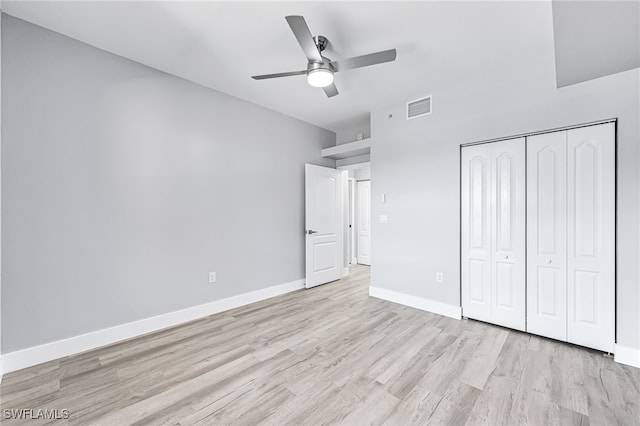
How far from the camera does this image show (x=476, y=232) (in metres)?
3.04

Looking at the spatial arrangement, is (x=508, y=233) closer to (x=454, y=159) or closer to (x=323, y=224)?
(x=454, y=159)

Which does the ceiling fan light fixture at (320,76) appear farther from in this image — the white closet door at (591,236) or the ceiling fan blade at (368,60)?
the white closet door at (591,236)

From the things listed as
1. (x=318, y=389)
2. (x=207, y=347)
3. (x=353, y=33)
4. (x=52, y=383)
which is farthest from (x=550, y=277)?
(x=52, y=383)

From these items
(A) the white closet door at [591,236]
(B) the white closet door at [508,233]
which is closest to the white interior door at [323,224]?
(B) the white closet door at [508,233]

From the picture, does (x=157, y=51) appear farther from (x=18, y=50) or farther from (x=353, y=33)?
(x=353, y=33)

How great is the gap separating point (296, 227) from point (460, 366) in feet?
9.38

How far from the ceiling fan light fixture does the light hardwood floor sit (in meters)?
2.40

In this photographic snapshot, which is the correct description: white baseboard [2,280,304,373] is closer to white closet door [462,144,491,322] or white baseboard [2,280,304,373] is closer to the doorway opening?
white closet door [462,144,491,322]

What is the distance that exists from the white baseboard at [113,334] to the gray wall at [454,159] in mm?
2112

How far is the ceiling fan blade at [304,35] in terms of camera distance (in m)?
1.66

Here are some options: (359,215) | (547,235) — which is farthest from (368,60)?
(359,215)

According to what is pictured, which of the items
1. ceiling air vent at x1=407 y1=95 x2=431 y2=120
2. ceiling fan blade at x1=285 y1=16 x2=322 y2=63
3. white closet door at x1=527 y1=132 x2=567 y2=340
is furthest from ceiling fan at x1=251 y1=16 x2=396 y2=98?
white closet door at x1=527 y1=132 x2=567 y2=340

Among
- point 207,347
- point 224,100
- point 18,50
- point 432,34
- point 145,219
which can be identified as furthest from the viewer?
point 224,100

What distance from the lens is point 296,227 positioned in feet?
14.2
